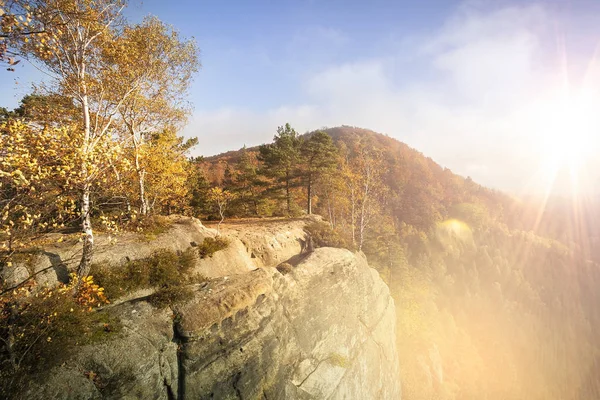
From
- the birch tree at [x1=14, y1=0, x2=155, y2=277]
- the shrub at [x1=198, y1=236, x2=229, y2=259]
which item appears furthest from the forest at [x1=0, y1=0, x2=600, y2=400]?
the shrub at [x1=198, y1=236, x2=229, y2=259]

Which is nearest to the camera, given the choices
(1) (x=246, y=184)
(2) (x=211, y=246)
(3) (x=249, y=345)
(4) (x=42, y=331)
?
(4) (x=42, y=331)

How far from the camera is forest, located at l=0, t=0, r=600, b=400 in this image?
6.85 meters

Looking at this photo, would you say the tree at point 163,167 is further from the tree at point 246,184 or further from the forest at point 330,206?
the tree at point 246,184

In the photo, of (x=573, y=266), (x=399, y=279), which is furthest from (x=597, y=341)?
(x=399, y=279)

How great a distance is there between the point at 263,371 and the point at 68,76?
558 inches

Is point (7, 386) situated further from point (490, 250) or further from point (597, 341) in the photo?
point (597, 341)

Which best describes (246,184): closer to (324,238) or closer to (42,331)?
(324,238)

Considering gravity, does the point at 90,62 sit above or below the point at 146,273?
above

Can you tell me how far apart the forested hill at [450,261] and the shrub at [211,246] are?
30.8 feet

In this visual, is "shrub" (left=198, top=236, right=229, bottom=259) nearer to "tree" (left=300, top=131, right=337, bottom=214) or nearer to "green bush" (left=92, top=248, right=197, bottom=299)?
"green bush" (left=92, top=248, right=197, bottom=299)

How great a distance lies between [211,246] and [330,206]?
29.4 metres

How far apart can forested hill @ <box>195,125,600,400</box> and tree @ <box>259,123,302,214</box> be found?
12 cm

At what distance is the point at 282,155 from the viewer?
1033 inches

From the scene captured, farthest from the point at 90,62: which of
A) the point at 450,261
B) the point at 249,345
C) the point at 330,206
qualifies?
the point at 450,261
